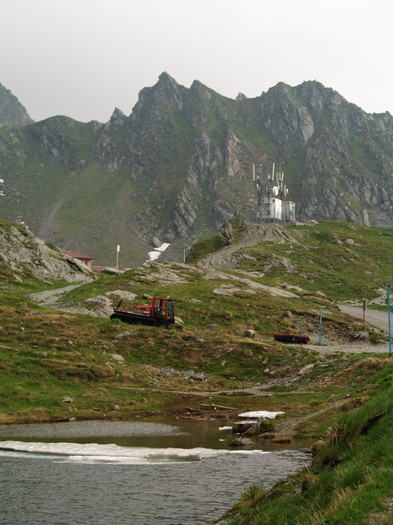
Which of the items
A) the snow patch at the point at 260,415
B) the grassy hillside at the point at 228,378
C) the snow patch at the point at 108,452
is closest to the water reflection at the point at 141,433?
the snow patch at the point at 108,452

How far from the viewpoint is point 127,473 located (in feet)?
59.2

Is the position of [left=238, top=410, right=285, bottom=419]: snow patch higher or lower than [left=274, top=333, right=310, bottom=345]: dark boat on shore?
lower

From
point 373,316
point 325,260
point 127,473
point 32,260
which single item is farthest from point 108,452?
point 325,260

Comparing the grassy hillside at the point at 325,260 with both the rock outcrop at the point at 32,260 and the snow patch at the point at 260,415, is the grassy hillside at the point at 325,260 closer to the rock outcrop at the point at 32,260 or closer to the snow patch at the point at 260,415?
the rock outcrop at the point at 32,260

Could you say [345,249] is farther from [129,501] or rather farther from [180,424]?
[129,501]

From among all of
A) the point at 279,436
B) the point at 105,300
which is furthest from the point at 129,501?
the point at 105,300

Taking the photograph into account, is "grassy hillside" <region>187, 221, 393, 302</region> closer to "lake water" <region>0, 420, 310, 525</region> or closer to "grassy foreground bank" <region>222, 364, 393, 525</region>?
"lake water" <region>0, 420, 310, 525</region>

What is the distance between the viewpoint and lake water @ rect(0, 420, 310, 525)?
46.4 ft

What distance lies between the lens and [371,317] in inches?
3243

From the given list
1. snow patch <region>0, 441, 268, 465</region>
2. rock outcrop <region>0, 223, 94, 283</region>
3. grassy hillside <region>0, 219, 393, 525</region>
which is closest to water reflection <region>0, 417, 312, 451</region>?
snow patch <region>0, 441, 268, 465</region>

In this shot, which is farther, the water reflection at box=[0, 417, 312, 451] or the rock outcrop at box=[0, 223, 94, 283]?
the rock outcrop at box=[0, 223, 94, 283]

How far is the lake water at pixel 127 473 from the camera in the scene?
14133 millimetres

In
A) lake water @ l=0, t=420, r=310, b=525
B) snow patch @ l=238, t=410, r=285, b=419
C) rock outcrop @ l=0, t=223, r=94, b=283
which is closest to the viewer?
lake water @ l=0, t=420, r=310, b=525

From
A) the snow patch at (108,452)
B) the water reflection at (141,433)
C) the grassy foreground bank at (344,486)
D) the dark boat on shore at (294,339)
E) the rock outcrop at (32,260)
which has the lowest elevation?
the water reflection at (141,433)
